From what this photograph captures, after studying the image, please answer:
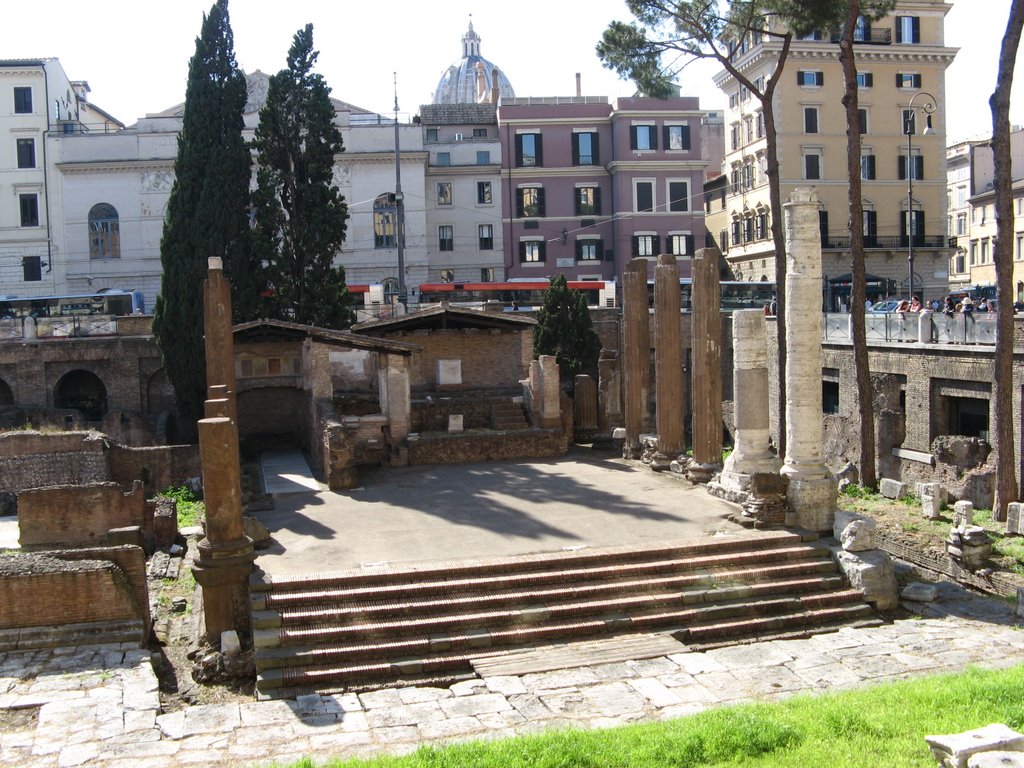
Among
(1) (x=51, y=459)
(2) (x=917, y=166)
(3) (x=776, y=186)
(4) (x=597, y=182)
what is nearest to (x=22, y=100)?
(4) (x=597, y=182)

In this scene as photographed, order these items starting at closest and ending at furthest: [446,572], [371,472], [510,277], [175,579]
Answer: [446,572] → [175,579] → [371,472] → [510,277]

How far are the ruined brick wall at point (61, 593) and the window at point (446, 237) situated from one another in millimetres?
35369

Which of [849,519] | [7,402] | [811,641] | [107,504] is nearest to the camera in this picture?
[811,641]

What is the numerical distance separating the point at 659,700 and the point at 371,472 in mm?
11408

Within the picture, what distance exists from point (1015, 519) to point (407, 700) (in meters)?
10.8

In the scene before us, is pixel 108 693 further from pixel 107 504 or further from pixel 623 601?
pixel 107 504

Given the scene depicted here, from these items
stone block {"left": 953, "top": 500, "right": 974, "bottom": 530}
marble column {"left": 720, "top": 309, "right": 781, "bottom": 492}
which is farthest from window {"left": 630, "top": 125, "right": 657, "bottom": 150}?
stone block {"left": 953, "top": 500, "right": 974, "bottom": 530}

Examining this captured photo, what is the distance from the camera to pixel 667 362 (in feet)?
64.4

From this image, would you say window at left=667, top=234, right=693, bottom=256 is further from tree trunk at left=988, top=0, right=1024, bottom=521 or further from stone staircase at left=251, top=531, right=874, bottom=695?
stone staircase at left=251, top=531, right=874, bottom=695

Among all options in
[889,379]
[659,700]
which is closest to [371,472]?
[659,700]

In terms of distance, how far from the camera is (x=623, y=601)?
12.7 m

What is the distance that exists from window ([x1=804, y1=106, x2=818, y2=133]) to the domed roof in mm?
41504

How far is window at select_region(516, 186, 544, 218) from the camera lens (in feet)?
154

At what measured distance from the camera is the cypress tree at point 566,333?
109 feet
